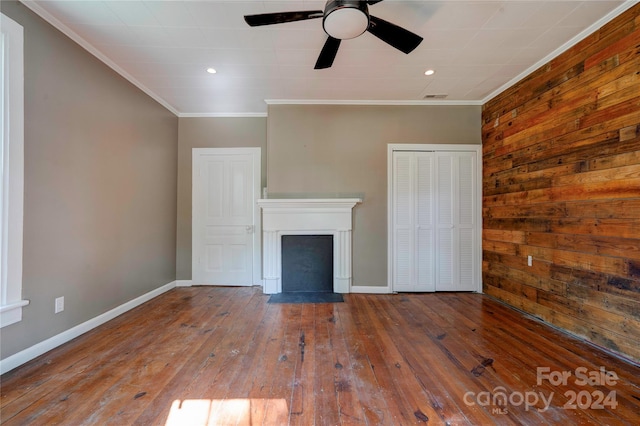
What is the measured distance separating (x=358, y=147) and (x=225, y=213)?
94.2 inches

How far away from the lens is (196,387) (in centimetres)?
175

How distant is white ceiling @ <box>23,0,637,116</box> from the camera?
2.09 metres

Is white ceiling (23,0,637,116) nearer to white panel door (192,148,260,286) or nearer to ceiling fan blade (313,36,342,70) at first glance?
ceiling fan blade (313,36,342,70)

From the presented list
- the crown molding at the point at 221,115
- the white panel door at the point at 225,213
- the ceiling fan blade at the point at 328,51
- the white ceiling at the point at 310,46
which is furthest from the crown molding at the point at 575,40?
the white panel door at the point at 225,213

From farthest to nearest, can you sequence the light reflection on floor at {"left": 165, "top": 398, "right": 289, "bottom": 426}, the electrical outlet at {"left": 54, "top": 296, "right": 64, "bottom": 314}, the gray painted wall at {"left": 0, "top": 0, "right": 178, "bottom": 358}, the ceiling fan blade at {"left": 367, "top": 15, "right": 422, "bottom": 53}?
1. the electrical outlet at {"left": 54, "top": 296, "right": 64, "bottom": 314}
2. the gray painted wall at {"left": 0, "top": 0, "right": 178, "bottom": 358}
3. the ceiling fan blade at {"left": 367, "top": 15, "right": 422, "bottom": 53}
4. the light reflection on floor at {"left": 165, "top": 398, "right": 289, "bottom": 426}

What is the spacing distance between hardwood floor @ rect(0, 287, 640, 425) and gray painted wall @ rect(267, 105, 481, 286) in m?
1.23

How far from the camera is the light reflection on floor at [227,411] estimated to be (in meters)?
1.46

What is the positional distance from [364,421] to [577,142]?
3.05 metres

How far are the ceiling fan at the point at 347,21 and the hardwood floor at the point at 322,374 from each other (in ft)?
7.99

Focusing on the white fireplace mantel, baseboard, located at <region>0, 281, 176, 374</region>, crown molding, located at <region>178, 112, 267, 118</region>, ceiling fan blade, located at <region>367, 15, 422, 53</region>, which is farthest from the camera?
crown molding, located at <region>178, 112, 267, 118</region>

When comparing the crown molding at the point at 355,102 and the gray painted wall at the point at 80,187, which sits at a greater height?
the crown molding at the point at 355,102

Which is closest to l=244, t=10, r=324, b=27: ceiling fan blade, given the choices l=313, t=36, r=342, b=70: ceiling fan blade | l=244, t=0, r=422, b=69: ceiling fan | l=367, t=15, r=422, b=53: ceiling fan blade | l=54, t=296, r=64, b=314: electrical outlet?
l=244, t=0, r=422, b=69: ceiling fan

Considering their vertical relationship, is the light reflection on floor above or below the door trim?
below

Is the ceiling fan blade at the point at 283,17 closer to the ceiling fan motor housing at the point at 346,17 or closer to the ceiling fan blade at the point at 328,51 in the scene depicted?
the ceiling fan motor housing at the point at 346,17
